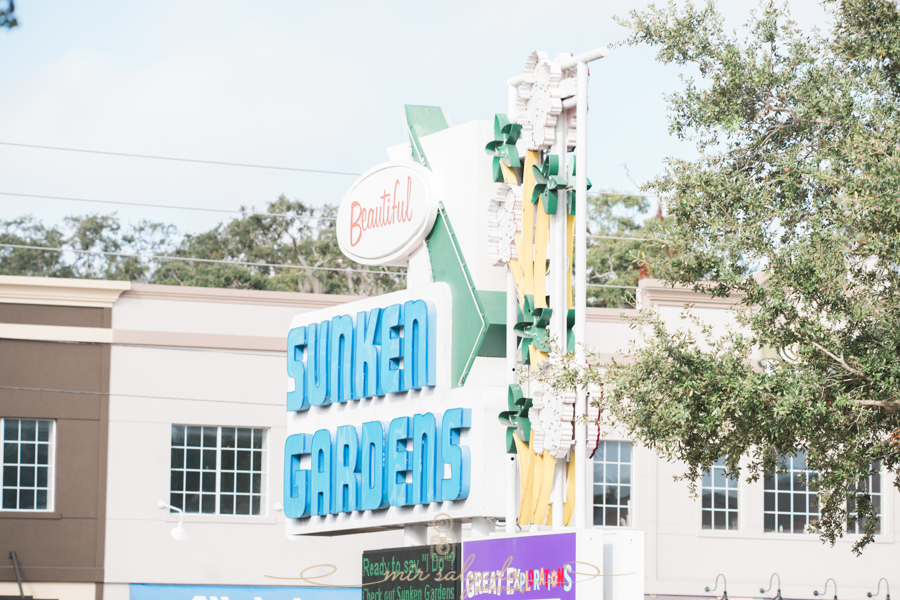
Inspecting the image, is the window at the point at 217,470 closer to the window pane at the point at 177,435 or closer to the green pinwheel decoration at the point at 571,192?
the window pane at the point at 177,435

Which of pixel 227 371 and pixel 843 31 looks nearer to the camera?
pixel 843 31

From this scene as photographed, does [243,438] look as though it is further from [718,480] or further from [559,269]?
[559,269]

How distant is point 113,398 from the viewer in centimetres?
2503

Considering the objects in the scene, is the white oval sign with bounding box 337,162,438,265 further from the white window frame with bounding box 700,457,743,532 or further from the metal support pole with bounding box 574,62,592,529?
the white window frame with bounding box 700,457,743,532

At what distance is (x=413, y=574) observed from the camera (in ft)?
47.6

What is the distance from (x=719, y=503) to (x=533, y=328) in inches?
598

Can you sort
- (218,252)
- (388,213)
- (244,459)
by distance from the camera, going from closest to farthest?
(388,213) < (244,459) < (218,252)

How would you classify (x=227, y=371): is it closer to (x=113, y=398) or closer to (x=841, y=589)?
(x=113, y=398)

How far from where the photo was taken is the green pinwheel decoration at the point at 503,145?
13.7 m

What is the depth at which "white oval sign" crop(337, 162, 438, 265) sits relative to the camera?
15.2 m

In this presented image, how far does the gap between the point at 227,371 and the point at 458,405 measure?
41.1 ft

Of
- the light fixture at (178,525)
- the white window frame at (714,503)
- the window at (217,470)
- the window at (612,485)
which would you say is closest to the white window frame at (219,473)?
the window at (217,470)

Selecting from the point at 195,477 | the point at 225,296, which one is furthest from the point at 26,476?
the point at 225,296

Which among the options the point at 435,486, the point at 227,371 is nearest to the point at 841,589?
the point at 227,371
